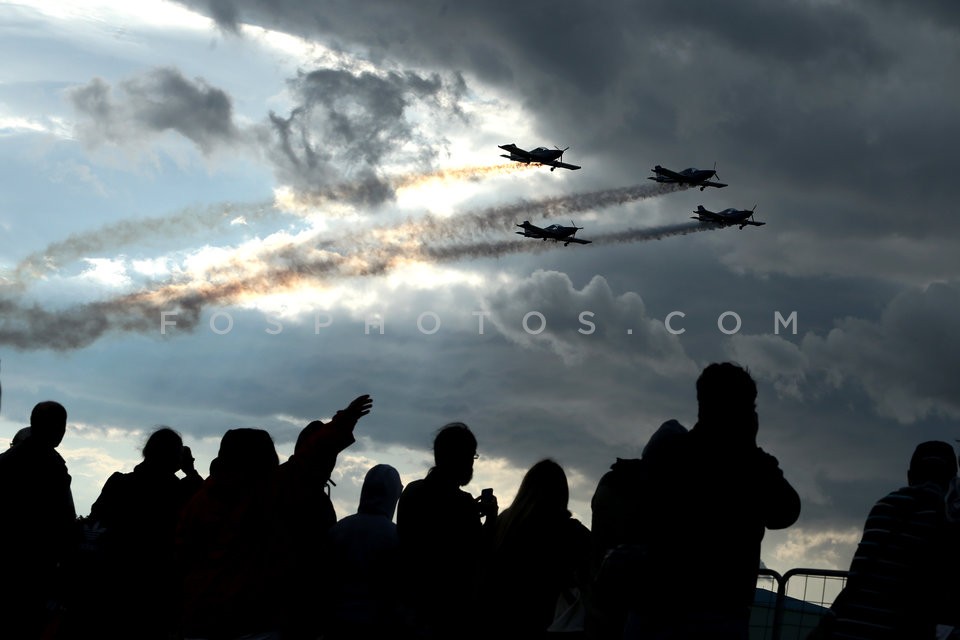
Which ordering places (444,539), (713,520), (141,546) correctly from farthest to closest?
(141,546) < (444,539) < (713,520)

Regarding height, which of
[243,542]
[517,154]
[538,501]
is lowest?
[243,542]

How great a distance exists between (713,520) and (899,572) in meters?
1.65

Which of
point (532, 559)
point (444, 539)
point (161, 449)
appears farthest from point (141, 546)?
point (532, 559)

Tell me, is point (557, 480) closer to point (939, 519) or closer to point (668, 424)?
point (668, 424)

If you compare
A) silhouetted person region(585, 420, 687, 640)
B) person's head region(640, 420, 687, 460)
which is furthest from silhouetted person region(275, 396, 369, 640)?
person's head region(640, 420, 687, 460)

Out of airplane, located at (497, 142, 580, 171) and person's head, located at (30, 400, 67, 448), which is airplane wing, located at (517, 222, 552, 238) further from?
person's head, located at (30, 400, 67, 448)

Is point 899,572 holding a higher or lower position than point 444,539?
higher

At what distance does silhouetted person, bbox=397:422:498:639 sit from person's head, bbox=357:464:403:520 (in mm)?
173

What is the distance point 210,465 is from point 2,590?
2.20 m

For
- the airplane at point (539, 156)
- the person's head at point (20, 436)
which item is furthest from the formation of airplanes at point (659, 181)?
the person's head at point (20, 436)

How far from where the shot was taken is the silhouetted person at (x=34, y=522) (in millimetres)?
9102

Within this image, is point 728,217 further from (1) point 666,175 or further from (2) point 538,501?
(2) point 538,501

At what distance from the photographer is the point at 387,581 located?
28.7 ft

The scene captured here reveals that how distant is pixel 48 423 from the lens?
30.9ft
